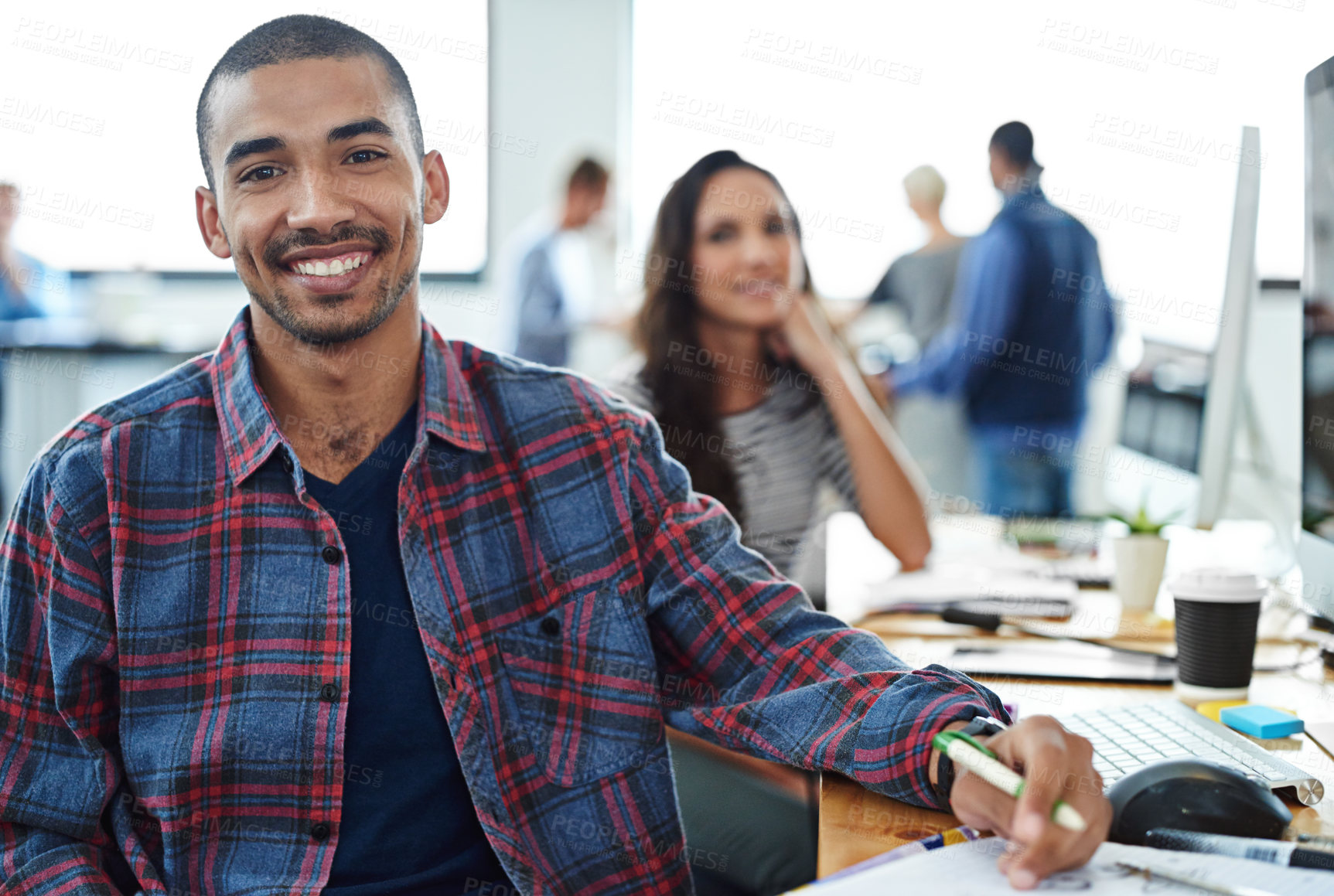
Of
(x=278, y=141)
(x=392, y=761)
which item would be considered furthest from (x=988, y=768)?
(x=278, y=141)

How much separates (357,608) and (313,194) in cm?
40

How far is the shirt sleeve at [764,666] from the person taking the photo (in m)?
0.83

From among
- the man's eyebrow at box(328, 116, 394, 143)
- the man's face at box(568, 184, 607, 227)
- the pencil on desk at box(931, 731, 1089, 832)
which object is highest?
the man's face at box(568, 184, 607, 227)

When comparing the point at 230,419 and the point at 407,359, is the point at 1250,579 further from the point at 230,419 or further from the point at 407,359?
the point at 230,419

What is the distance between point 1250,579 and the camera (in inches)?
43.1

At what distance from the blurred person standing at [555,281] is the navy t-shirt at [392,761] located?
3.28 m

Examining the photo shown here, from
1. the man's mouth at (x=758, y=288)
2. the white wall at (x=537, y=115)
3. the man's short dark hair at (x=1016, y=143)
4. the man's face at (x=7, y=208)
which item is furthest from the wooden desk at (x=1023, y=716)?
the white wall at (x=537, y=115)

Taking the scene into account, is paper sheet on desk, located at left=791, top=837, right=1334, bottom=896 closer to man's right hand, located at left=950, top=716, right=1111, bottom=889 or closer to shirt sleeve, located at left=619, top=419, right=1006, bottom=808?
man's right hand, located at left=950, top=716, right=1111, bottom=889

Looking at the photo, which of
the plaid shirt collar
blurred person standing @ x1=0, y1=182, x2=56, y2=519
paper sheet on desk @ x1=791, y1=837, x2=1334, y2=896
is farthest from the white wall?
paper sheet on desk @ x1=791, y1=837, x2=1334, y2=896

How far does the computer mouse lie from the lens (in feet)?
2.27

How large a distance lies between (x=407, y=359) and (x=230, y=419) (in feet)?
0.59

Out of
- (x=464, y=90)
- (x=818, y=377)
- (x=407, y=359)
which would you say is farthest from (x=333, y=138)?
(x=464, y=90)

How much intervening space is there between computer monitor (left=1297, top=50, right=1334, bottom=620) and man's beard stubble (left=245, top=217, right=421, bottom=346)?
3.08 ft

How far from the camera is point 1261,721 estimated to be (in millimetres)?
976
